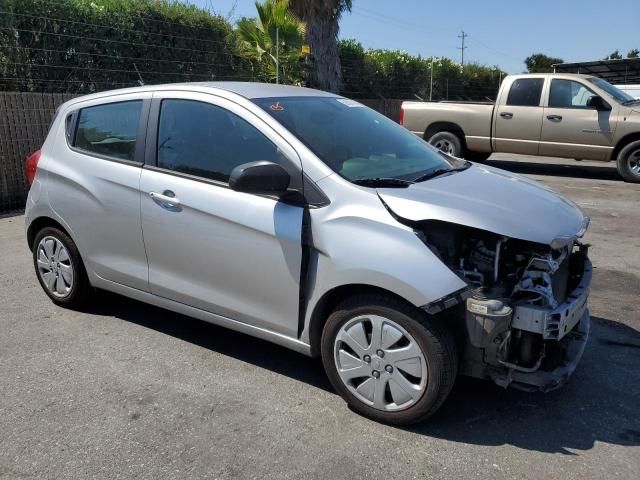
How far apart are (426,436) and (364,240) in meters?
1.06

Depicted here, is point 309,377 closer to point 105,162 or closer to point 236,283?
point 236,283

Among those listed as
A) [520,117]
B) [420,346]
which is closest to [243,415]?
[420,346]

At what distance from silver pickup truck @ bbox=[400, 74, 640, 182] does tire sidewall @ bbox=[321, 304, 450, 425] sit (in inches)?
376

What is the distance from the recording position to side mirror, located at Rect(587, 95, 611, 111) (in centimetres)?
1098

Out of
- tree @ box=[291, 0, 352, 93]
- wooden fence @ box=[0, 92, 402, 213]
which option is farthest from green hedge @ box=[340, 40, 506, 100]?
wooden fence @ box=[0, 92, 402, 213]

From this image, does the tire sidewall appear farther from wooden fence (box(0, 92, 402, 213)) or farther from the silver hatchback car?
wooden fence (box(0, 92, 402, 213))

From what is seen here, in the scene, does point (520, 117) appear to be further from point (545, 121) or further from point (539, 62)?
point (539, 62)

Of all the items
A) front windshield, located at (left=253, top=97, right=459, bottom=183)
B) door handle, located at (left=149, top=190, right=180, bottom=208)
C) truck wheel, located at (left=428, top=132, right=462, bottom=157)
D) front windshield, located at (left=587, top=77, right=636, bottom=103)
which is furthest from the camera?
truck wheel, located at (left=428, top=132, right=462, bottom=157)

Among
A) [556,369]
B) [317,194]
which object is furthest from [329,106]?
[556,369]

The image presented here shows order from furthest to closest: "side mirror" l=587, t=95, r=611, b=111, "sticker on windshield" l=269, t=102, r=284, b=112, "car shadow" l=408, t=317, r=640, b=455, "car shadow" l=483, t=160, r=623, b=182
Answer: "car shadow" l=483, t=160, r=623, b=182 < "side mirror" l=587, t=95, r=611, b=111 < "sticker on windshield" l=269, t=102, r=284, b=112 < "car shadow" l=408, t=317, r=640, b=455

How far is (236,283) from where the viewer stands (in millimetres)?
3559

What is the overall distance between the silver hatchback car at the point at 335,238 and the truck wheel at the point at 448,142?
853 cm

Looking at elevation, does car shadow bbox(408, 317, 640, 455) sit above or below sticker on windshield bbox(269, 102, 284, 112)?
below

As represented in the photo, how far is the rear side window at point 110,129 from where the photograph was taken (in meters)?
4.14
